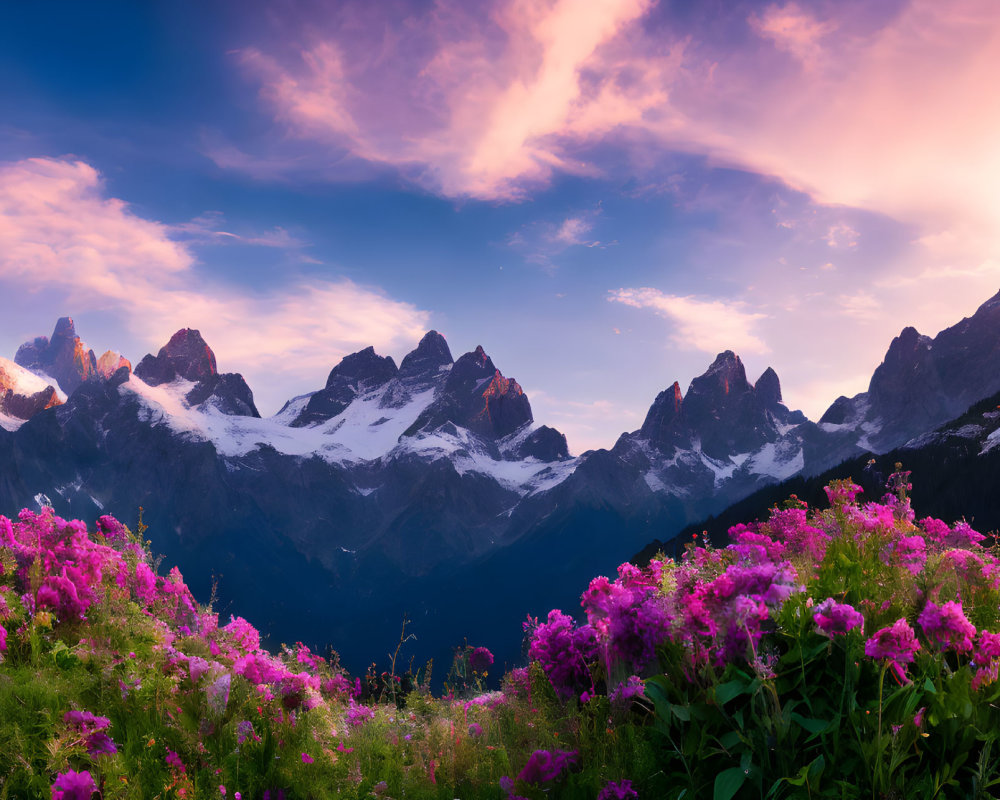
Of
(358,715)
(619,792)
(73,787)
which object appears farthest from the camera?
(358,715)

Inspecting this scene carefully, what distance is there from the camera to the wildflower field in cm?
407

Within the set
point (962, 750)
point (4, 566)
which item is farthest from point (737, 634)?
point (4, 566)

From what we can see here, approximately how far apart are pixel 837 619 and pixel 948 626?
93 centimetres

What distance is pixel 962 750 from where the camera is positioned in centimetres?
402

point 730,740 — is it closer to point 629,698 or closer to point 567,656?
point 629,698

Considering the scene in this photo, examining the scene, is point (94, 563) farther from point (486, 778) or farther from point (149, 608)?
point (486, 778)

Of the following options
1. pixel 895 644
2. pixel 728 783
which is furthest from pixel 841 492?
pixel 728 783

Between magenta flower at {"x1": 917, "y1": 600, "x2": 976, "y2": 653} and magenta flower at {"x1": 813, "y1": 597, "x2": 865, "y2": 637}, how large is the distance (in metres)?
0.59

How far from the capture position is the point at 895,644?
3.81 meters

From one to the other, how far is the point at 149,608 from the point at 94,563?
42.2 inches

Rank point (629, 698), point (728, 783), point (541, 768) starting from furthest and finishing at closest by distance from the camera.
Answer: point (629, 698), point (541, 768), point (728, 783)

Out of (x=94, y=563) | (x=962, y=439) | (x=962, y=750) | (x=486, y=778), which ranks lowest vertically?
(x=486, y=778)

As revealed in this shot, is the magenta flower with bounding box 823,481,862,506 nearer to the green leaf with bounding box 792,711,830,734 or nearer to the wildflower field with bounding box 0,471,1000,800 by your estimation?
the wildflower field with bounding box 0,471,1000,800

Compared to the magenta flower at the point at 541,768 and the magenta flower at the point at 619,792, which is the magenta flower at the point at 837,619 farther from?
the magenta flower at the point at 541,768
